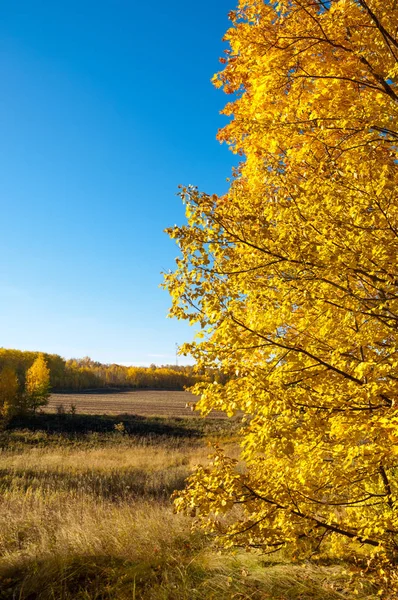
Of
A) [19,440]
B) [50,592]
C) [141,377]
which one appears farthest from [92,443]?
[141,377]

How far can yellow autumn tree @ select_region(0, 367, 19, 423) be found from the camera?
36594 millimetres

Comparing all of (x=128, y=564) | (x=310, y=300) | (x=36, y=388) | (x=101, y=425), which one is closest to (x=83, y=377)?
(x=36, y=388)

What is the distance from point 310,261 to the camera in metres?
3.34

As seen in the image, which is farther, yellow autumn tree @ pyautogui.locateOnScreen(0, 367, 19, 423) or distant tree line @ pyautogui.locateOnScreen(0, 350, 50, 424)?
distant tree line @ pyautogui.locateOnScreen(0, 350, 50, 424)

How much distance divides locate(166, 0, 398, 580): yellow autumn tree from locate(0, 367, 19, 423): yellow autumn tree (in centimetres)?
3729

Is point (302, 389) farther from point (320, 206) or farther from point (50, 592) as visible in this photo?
point (50, 592)

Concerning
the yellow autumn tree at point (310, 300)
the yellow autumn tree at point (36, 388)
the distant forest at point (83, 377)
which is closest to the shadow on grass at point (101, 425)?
the yellow autumn tree at point (36, 388)

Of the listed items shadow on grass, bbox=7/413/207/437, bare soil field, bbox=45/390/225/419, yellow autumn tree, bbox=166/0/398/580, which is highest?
yellow autumn tree, bbox=166/0/398/580

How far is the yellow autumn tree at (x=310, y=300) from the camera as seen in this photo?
3.37 metres

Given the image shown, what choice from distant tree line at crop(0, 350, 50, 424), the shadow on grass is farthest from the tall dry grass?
distant tree line at crop(0, 350, 50, 424)

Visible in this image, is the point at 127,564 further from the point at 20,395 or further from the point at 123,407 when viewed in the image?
the point at 123,407

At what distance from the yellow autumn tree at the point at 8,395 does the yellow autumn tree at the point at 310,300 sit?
3729 centimetres

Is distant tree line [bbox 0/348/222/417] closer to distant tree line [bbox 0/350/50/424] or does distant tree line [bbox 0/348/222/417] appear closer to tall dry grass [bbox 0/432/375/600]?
→ distant tree line [bbox 0/350/50/424]

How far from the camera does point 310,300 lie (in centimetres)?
341
